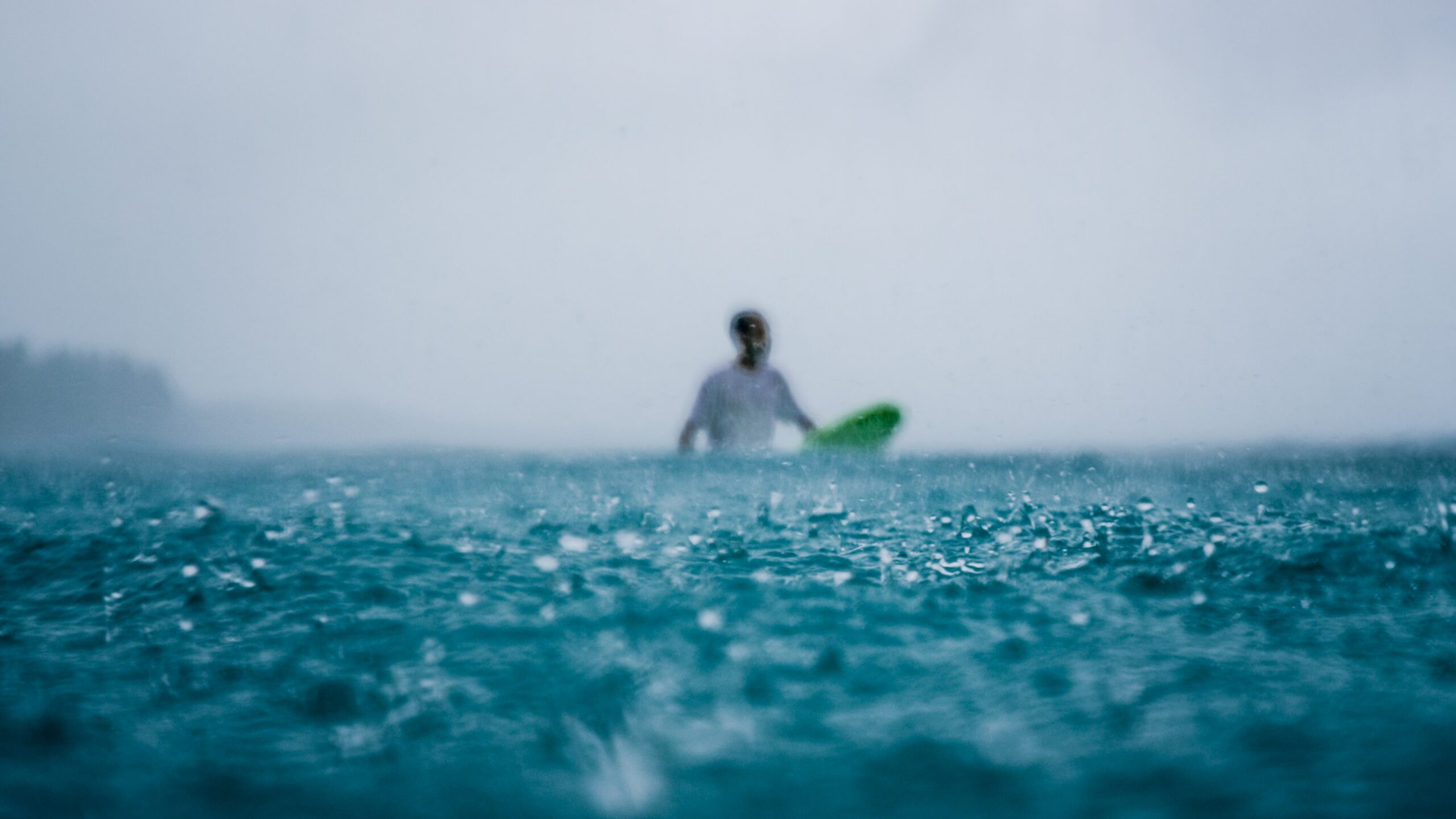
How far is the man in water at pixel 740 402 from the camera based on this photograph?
215 inches

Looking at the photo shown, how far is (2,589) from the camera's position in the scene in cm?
323

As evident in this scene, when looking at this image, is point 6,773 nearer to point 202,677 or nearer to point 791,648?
point 202,677

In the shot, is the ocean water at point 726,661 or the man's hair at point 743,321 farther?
the man's hair at point 743,321

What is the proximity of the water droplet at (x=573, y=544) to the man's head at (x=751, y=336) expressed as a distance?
2190mm

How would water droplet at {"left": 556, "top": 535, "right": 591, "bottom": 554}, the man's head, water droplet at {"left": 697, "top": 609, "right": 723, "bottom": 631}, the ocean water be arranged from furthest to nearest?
the man's head, water droplet at {"left": 556, "top": 535, "right": 591, "bottom": 554}, water droplet at {"left": 697, "top": 609, "right": 723, "bottom": 631}, the ocean water

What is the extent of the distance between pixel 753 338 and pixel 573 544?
2.35 metres

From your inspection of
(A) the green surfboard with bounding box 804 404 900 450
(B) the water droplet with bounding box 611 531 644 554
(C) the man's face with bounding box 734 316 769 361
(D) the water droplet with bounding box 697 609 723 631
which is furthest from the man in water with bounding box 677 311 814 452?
(D) the water droplet with bounding box 697 609 723 631

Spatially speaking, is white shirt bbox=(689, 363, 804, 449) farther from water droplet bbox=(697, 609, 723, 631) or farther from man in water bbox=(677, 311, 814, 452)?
water droplet bbox=(697, 609, 723, 631)

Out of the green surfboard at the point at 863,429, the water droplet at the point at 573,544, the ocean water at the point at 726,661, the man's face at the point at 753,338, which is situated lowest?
the ocean water at the point at 726,661

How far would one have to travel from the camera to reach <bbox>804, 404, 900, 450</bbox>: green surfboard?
19.3 feet

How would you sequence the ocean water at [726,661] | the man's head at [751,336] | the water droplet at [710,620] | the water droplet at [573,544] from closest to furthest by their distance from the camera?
the ocean water at [726,661], the water droplet at [710,620], the water droplet at [573,544], the man's head at [751,336]

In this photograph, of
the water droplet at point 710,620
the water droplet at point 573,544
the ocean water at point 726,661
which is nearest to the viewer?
the ocean water at point 726,661

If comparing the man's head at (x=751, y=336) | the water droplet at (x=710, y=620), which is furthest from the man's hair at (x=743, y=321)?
the water droplet at (x=710, y=620)

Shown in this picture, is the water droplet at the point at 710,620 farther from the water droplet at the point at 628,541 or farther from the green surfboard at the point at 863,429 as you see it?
the green surfboard at the point at 863,429
